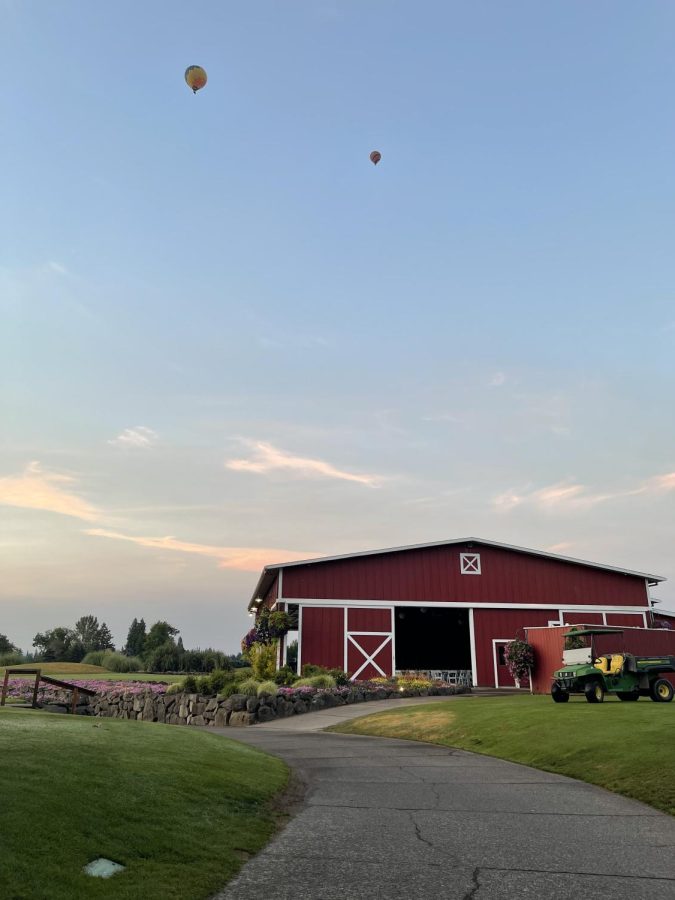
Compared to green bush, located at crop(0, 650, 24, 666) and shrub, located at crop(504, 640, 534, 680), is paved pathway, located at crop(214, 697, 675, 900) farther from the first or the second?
green bush, located at crop(0, 650, 24, 666)

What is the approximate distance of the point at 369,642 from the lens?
3241cm

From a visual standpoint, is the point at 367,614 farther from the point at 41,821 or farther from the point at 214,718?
the point at 41,821

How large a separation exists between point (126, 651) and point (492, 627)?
6678 cm

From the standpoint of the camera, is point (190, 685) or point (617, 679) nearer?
point (617, 679)

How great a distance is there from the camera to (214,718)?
22.4m

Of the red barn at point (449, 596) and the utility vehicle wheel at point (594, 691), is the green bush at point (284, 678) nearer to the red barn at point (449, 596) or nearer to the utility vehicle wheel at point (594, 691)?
the red barn at point (449, 596)

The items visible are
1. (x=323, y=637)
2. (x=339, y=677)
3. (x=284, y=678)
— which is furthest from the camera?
(x=323, y=637)

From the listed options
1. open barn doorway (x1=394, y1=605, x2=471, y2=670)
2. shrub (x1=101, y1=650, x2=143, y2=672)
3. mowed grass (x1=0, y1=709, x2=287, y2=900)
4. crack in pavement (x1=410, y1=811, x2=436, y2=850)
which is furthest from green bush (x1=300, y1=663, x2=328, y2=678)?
shrub (x1=101, y1=650, x2=143, y2=672)

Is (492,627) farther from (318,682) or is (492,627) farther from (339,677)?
(318,682)

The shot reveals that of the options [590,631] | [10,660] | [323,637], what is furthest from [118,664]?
[590,631]

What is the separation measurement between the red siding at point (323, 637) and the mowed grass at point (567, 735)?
11428 millimetres

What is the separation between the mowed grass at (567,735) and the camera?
10.2m

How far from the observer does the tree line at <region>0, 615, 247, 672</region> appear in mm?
53781

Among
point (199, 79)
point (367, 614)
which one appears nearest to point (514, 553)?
point (367, 614)
